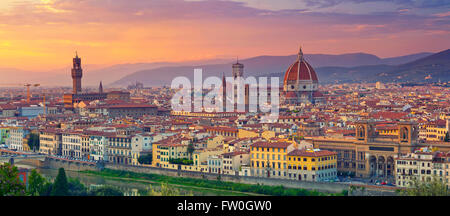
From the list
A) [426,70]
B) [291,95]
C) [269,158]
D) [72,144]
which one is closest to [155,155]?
[269,158]

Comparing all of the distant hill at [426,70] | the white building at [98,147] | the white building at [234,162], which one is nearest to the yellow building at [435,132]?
the white building at [234,162]

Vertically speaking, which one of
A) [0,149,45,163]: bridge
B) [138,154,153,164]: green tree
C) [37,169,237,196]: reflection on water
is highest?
[138,154,153,164]: green tree

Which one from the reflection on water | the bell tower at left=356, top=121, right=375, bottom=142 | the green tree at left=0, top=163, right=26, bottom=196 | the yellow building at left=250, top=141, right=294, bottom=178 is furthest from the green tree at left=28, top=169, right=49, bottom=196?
the bell tower at left=356, top=121, right=375, bottom=142

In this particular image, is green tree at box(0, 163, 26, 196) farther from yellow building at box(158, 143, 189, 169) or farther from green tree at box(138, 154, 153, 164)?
green tree at box(138, 154, 153, 164)

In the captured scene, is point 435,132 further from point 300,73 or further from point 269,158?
point 300,73

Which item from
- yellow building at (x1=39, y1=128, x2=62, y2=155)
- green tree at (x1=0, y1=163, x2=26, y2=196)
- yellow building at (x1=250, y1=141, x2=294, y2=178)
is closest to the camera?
green tree at (x1=0, y1=163, x2=26, y2=196)

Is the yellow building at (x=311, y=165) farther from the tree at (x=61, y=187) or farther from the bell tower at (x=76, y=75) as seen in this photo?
the bell tower at (x=76, y=75)
